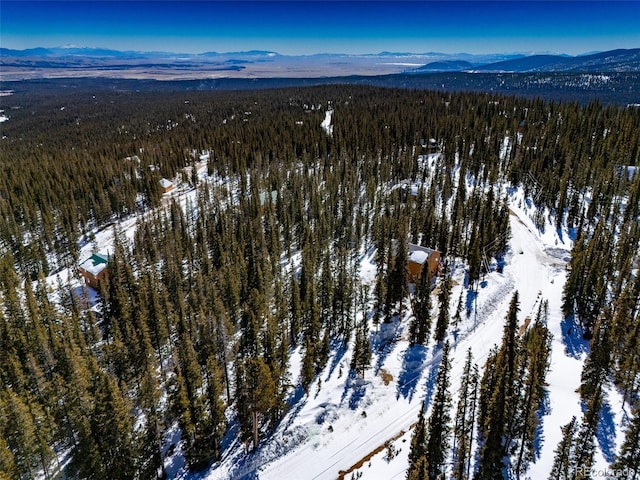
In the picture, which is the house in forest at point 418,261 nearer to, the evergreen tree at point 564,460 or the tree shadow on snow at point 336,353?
the tree shadow on snow at point 336,353

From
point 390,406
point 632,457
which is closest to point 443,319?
point 390,406

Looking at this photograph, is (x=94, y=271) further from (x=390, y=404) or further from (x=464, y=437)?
(x=464, y=437)

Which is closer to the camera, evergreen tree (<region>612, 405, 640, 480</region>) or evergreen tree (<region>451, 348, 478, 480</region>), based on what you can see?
evergreen tree (<region>612, 405, 640, 480</region>)

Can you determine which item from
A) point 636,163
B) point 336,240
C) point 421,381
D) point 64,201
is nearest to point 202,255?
point 336,240

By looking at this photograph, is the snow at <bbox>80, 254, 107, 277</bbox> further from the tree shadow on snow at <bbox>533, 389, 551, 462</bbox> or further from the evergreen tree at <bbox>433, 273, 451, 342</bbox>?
the tree shadow on snow at <bbox>533, 389, 551, 462</bbox>

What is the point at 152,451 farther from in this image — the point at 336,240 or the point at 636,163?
the point at 636,163

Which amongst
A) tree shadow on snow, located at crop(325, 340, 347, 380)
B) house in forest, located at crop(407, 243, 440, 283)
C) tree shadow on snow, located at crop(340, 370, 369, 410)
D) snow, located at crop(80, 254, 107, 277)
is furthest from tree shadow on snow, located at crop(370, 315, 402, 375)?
snow, located at crop(80, 254, 107, 277)

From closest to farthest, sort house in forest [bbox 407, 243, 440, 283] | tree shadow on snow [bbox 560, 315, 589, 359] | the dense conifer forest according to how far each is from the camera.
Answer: the dense conifer forest < tree shadow on snow [bbox 560, 315, 589, 359] < house in forest [bbox 407, 243, 440, 283]
